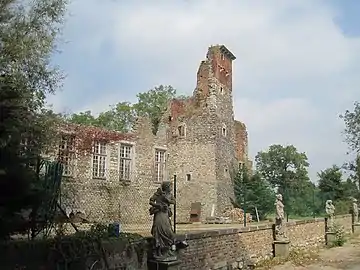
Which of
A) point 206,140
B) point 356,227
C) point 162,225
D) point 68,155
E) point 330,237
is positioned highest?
point 206,140

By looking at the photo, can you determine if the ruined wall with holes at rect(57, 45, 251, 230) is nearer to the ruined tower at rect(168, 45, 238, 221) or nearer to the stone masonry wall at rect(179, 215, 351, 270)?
the ruined tower at rect(168, 45, 238, 221)

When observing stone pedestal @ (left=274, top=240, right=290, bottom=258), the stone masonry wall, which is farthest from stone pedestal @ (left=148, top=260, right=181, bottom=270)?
stone pedestal @ (left=274, top=240, right=290, bottom=258)

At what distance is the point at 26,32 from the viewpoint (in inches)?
568

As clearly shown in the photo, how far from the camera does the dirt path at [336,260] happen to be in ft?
51.5

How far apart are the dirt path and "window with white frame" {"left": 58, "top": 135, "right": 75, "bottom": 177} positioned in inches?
388

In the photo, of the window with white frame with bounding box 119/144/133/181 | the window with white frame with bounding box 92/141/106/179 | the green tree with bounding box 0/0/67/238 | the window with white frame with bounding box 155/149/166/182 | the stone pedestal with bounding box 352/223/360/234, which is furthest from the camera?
the window with white frame with bounding box 155/149/166/182

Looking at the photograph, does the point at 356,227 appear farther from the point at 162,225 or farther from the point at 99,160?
the point at 162,225

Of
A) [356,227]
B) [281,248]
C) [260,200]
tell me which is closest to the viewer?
[281,248]

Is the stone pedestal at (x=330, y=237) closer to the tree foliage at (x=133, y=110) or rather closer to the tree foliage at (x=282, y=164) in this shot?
the tree foliage at (x=133, y=110)

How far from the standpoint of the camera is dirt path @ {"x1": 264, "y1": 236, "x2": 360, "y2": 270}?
51.5 ft

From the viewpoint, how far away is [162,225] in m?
10.2

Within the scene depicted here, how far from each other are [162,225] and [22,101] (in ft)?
12.7

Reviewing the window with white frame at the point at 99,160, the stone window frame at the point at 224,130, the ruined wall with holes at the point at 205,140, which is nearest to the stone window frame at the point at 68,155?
the window with white frame at the point at 99,160

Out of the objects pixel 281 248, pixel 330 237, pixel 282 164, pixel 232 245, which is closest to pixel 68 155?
pixel 281 248
